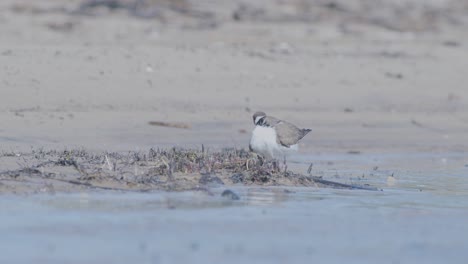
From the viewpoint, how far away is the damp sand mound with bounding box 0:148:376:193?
7883 mm

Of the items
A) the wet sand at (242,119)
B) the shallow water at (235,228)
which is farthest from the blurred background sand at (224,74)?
the shallow water at (235,228)

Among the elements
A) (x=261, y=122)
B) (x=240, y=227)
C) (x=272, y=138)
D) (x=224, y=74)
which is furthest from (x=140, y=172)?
(x=224, y=74)

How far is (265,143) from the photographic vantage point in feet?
29.6

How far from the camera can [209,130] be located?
11383 mm

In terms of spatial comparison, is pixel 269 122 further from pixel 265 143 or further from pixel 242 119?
pixel 242 119

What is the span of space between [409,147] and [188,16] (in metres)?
5.51

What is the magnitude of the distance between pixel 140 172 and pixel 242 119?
3.65 metres

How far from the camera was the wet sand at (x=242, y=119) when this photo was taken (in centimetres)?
664

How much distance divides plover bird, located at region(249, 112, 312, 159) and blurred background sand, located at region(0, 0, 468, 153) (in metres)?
1.23

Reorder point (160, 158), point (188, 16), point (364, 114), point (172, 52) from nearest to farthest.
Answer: point (160, 158), point (364, 114), point (172, 52), point (188, 16)

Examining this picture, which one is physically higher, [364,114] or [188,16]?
[188,16]

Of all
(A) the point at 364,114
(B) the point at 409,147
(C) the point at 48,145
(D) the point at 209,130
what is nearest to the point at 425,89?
(A) the point at 364,114

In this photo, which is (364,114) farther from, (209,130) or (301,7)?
(301,7)

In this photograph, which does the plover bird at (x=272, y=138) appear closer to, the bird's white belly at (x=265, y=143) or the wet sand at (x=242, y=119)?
the bird's white belly at (x=265, y=143)
